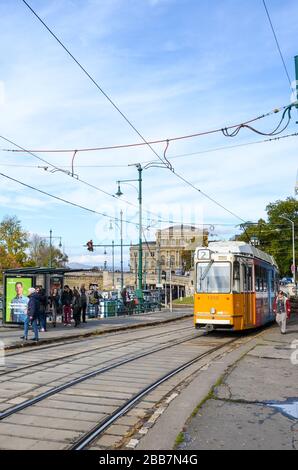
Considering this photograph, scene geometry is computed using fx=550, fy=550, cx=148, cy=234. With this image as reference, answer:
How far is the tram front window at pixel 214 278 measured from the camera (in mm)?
19109

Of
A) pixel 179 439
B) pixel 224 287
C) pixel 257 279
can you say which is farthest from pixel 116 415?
pixel 257 279

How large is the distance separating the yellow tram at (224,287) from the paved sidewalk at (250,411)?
5.28 meters

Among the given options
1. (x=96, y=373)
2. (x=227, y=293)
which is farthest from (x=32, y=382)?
(x=227, y=293)

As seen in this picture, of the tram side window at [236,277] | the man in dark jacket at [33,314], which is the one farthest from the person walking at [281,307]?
the man in dark jacket at [33,314]

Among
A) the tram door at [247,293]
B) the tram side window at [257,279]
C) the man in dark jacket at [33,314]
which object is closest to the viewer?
the man in dark jacket at [33,314]

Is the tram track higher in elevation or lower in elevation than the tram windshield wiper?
lower

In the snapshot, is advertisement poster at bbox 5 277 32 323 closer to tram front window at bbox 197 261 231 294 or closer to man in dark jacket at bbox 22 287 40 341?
man in dark jacket at bbox 22 287 40 341

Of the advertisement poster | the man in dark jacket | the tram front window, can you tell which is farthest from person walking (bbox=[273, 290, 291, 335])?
the advertisement poster

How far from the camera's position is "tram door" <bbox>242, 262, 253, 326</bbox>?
19766 mm

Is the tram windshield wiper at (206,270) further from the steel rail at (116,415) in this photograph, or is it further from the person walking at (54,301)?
the steel rail at (116,415)

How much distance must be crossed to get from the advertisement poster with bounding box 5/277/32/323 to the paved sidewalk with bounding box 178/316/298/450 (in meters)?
9.33

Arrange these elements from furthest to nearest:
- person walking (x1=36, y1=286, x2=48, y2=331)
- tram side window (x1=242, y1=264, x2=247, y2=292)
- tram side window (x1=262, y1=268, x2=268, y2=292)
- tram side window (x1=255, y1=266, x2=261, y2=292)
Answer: tram side window (x1=262, y1=268, x2=268, y2=292) → tram side window (x1=255, y1=266, x2=261, y2=292) → tram side window (x1=242, y1=264, x2=247, y2=292) → person walking (x1=36, y1=286, x2=48, y2=331)

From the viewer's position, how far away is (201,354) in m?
14.7
